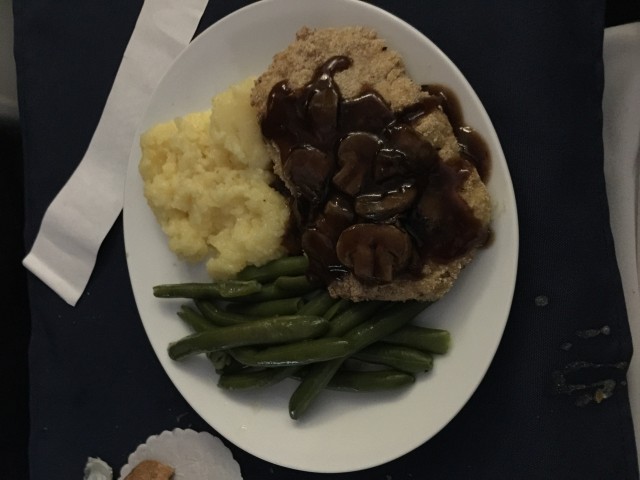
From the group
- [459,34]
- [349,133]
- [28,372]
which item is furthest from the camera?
[28,372]

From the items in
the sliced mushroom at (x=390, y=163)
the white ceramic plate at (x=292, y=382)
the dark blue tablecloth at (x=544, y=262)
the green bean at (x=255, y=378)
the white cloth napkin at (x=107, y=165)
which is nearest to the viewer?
the sliced mushroom at (x=390, y=163)

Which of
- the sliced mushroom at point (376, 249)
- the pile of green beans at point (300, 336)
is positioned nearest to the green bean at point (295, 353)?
the pile of green beans at point (300, 336)

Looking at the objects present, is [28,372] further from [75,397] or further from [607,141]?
[607,141]

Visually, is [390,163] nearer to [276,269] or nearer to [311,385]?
[276,269]

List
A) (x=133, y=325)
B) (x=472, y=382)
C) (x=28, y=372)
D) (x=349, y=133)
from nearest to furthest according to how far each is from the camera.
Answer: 1. (x=349, y=133)
2. (x=472, y=382)
3. (x=133, y=325)
4. (x=28, y=372)

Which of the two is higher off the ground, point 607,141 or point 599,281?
point 607,141

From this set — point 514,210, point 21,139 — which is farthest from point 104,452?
point 514,210

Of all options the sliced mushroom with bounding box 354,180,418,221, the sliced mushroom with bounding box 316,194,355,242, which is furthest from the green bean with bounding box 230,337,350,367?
the sliced mushroom with bounding box 354,180,418,221

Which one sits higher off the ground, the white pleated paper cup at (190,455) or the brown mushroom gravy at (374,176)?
the brown mushroom gravy at (374,176)

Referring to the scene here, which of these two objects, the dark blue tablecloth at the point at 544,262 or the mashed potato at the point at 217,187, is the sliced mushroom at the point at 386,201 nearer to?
the mashed potato at the point at 217,187
